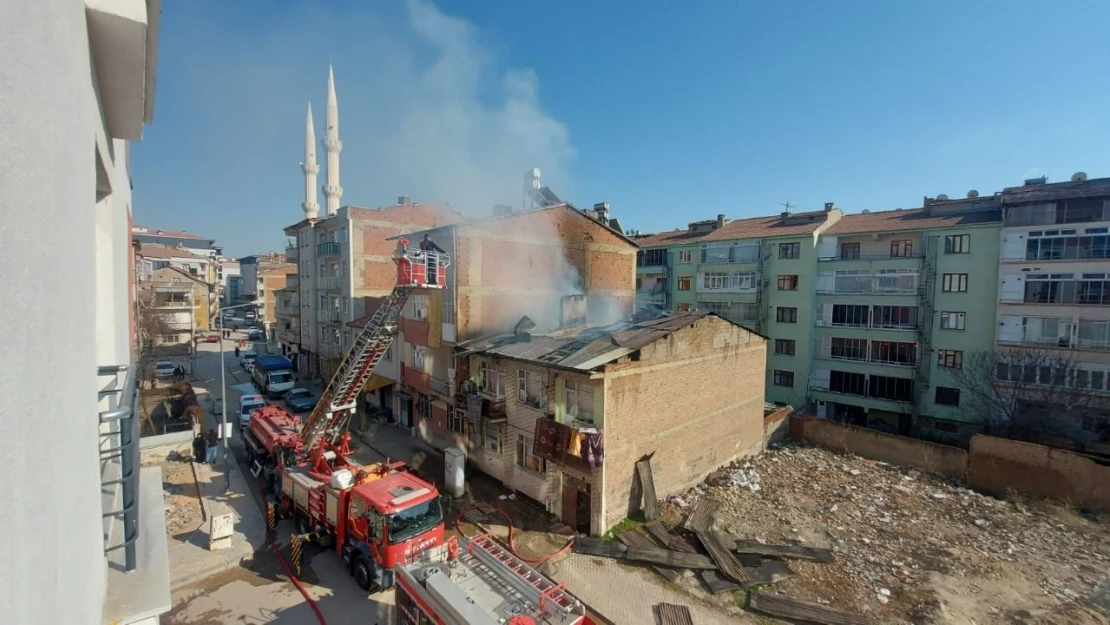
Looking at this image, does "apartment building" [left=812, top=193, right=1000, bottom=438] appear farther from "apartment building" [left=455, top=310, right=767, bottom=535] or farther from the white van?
the white van

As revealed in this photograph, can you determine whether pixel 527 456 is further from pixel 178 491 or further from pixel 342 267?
pixel 342 267

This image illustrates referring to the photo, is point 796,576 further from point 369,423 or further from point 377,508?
point 369,423

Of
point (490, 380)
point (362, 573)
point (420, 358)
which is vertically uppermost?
point (420, 358)

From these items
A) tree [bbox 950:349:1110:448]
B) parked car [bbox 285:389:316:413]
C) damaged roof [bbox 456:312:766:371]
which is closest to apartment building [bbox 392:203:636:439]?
damaged roof [bbox 456:312:766:371]

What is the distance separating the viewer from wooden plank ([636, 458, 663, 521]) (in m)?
13.4

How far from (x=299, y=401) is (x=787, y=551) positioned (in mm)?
21084

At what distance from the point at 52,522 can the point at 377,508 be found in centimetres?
918

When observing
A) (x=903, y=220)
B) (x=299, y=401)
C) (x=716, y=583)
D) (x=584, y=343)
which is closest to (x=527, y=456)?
(x=584, y=343)

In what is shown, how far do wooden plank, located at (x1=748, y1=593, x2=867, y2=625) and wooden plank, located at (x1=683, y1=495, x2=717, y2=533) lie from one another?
2512 millimetres

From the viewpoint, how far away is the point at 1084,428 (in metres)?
19.6

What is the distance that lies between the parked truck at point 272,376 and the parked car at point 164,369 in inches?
162

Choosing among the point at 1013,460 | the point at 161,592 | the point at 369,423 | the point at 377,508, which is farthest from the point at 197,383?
the point at 1013,460

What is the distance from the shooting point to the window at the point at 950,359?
2325 centimetres

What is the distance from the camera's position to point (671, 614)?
9844 mm
